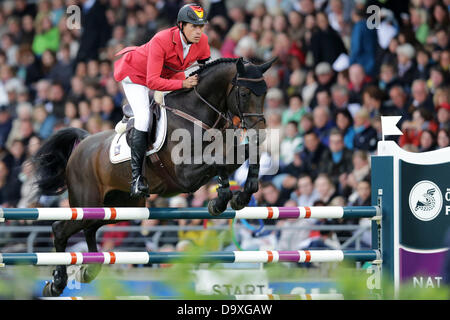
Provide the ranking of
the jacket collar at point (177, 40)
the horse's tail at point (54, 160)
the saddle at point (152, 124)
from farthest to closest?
the horse's tail at point (54, 160) < the saddle at point (152, 124) < the jacket collar at point (177, 40)

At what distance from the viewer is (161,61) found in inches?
226

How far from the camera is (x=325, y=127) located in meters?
9.64

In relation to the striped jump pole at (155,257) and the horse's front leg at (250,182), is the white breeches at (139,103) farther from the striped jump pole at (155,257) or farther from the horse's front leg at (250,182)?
the striped jump pole at (155,257)

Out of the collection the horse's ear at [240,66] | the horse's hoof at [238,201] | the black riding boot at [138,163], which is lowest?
the horse's hoof at [238,201]

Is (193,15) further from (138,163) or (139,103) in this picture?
(138,163)

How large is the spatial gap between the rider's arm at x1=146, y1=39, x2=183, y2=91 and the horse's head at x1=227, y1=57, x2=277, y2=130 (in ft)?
1.32

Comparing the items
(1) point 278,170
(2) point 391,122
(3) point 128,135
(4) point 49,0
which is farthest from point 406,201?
(4) point 49,0

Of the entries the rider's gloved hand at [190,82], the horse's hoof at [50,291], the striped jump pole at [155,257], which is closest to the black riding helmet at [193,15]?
the rider's gloved hand at [190,82]

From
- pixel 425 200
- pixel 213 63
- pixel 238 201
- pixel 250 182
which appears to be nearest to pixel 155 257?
pixel 238 201

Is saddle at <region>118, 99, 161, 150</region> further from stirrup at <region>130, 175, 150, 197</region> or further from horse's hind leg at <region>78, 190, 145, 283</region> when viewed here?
horse's hind leg at <region>78, 190, 145, 283</region>

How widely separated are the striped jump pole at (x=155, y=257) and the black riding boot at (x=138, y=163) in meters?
0.61

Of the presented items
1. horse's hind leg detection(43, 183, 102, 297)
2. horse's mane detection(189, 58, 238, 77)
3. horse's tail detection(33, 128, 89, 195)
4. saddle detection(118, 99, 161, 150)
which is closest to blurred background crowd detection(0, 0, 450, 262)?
horse's tail detection(33, 128, 89, 195)

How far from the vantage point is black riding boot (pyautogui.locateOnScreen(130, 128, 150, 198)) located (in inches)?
229

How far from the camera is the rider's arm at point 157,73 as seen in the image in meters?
5.68
